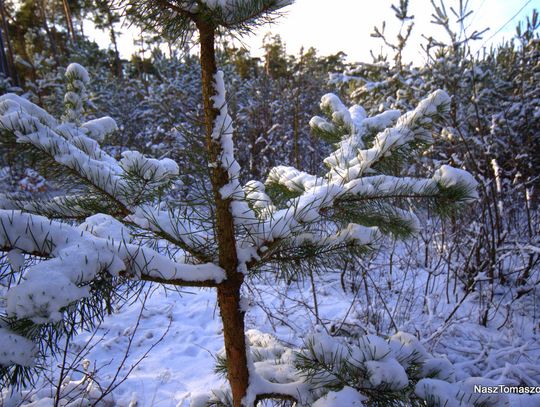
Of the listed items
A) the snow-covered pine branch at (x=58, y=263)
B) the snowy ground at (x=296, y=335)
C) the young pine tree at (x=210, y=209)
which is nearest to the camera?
the snow-covered pine branch at (x=58, y=263)

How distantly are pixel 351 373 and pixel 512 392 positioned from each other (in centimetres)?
182

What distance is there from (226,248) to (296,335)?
262 centimetres

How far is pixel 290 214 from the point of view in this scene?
2.79ft

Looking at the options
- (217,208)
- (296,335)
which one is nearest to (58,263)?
(217,208)

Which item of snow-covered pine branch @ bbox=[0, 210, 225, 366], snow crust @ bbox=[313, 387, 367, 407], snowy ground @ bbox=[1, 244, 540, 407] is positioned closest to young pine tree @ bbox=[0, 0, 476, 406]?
snow-covered pine branch @ bbox=[0, 210, 225, 366]

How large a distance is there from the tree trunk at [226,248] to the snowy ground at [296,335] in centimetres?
102

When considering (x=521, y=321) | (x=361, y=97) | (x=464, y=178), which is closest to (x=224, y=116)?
(x=464, y=178)

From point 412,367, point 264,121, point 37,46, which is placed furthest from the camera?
point 37,46

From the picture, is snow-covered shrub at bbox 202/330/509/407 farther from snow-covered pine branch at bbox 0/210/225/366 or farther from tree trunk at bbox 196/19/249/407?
snow-covered pine branch at bbox 0/210/225/366

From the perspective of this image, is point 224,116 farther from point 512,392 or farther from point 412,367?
point 512,392

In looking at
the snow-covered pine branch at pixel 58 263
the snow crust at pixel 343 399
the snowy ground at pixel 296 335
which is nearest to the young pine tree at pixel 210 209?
the snow-covered pine branch at pixel 58 263

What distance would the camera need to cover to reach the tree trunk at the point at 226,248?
805mm

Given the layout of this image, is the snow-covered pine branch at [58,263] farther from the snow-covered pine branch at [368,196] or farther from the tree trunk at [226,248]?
the snow-covered pine branch at [368,196]

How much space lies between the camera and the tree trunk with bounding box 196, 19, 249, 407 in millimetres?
805
